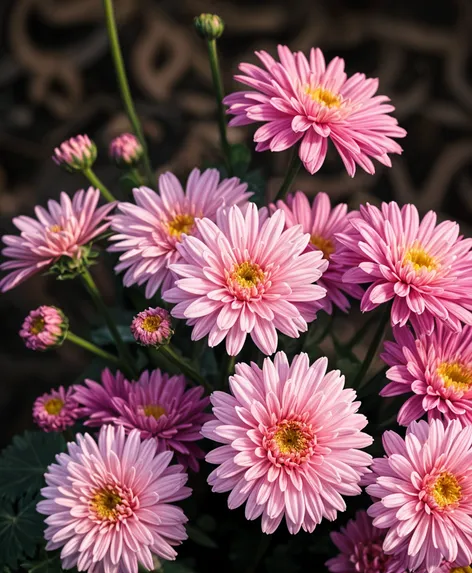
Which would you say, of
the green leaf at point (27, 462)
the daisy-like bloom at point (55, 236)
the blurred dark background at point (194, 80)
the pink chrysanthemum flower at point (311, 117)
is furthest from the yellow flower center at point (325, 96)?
the blurred dark background at point (194, 80)

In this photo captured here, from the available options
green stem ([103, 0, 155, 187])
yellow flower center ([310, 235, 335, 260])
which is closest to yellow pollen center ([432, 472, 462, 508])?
yellow flower center ([310, 235, 335, 260])

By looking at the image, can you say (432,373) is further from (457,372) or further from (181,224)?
(181,224)

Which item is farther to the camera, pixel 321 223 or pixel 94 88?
pixel 94 88

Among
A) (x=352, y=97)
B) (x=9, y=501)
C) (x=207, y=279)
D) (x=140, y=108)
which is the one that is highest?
(x=140, y=108)

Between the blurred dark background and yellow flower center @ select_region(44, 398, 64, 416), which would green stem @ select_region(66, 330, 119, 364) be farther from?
the blurred dark background

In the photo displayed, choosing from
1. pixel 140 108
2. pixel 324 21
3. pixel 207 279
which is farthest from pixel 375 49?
pixel 207 279

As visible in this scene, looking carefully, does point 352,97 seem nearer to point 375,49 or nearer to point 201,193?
point 201,193
